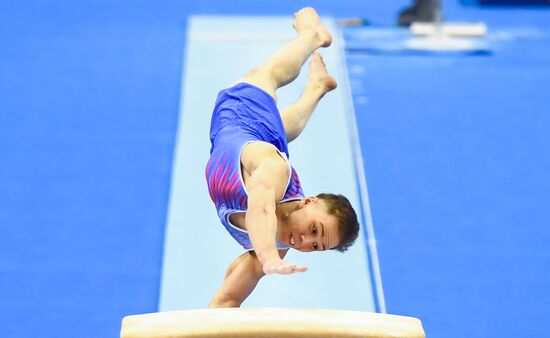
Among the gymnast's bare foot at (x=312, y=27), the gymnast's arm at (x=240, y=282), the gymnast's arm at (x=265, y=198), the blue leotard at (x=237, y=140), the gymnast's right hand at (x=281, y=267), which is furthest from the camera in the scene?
the gymnast's bare foot at (x=312, y=27)

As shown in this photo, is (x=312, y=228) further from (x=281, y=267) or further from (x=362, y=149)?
(x=362, y=149)

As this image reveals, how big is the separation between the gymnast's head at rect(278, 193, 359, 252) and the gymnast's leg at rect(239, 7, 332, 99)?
828 mm

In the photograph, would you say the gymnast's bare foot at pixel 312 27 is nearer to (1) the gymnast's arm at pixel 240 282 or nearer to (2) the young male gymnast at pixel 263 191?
(2) the young male gymnast at pixel 263 191

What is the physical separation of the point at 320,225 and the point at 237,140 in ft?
1.69

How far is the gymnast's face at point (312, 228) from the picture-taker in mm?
3102

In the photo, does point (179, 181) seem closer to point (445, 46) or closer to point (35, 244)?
point (35, 244)

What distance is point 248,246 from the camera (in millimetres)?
3461

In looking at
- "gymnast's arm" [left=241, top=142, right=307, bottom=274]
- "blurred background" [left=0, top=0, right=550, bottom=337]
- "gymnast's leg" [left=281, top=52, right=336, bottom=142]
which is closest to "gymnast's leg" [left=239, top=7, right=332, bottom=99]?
"gymnast's leg" [left=281, top=52, right=336, bottom=142]

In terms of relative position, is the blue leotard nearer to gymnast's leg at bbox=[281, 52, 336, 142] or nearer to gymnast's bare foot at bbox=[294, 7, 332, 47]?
gymnast's leg at bbox=[281, 52, 336, 142]

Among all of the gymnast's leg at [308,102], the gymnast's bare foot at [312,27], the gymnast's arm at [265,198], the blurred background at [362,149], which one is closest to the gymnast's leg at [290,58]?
the gymnast's bare foot at [312,27]

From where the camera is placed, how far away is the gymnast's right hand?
2615 millimetres

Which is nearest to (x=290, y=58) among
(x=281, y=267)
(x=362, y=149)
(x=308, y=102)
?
(x=308, y=102)

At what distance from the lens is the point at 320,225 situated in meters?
3.10

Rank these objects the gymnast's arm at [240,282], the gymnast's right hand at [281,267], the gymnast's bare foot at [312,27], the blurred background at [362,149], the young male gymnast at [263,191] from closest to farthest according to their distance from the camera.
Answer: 1. the gymnast's right hand at [281,267]
2. the young male gymnast at [263,191]
3. the gymnast's arm at [240,282]
4. the gymnast's bare foot at [312,27]
5. the blurred background at [362,149]
